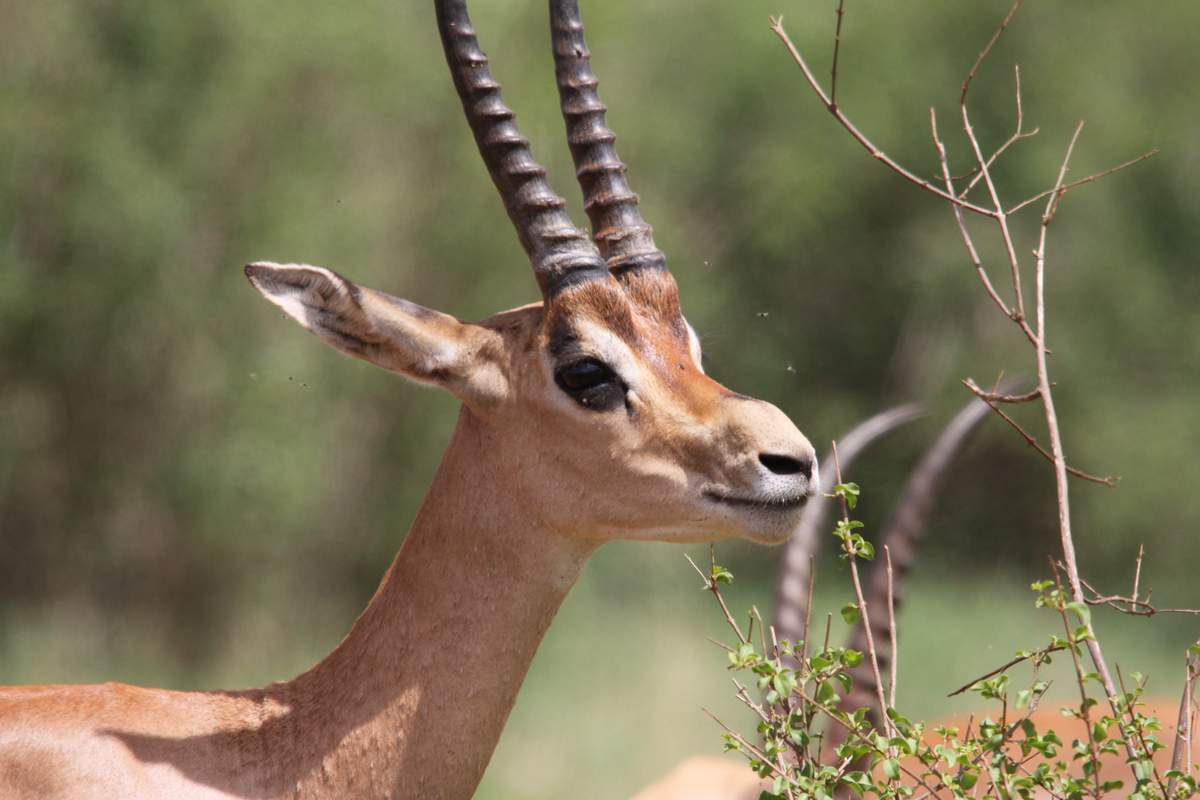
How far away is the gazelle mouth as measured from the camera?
4.06 metres

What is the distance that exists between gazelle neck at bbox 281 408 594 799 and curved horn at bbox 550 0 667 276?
0.65 metres

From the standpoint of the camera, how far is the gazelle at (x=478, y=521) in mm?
4066

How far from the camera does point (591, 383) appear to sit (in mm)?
4270

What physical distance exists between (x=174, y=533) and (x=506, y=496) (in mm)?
10460

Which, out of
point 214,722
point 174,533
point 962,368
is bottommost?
point 214,722

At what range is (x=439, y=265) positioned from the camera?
15656 mm

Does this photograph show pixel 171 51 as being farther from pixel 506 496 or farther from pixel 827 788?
pixel 827 788

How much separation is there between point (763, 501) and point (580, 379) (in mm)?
569

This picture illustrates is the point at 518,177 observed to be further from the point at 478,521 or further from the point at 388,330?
the point at 478,521

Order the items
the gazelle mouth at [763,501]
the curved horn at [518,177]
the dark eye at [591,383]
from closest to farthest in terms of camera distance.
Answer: the gazelle mouth at [763,501], the dark eye at [591,383], the curved horn at [518,177]

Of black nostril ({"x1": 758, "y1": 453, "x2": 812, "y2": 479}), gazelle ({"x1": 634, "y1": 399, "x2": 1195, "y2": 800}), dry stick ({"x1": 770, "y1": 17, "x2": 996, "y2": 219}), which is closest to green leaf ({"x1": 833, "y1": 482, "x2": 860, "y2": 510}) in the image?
black nostril ({"x1": 758, "y1": 453, "x2": 812, "y2": 479})

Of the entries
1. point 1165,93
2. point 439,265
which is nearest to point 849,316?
point 1165,93

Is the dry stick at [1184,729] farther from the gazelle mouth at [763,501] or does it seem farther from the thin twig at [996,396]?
the gazelle mouth at [763,501]

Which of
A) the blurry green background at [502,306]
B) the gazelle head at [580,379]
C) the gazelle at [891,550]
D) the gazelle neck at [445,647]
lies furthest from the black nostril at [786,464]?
the blurry green background at [502,306]
